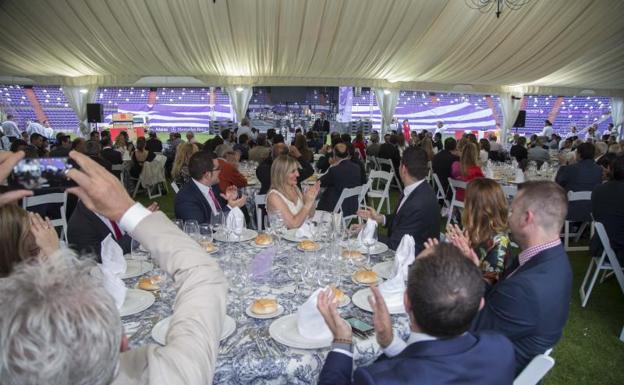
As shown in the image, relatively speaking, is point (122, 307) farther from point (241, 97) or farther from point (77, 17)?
point (241, 97)

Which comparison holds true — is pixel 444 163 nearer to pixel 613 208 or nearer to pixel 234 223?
pixel 613 208

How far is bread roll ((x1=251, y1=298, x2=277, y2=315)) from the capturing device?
6.37 feet

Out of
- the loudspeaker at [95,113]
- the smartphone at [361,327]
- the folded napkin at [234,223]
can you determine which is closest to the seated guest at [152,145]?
the loudspeaker at [95,113]

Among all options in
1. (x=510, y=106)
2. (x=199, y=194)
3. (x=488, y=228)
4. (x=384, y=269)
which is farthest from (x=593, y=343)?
(x=510, y=106)

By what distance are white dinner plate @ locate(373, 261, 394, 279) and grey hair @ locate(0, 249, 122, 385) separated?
172 centimetres

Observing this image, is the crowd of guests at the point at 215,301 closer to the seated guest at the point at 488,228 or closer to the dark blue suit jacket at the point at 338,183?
the seated guest at the point at 488,228

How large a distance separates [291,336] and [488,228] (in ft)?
4.85

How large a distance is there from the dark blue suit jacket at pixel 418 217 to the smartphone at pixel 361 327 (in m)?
1.36

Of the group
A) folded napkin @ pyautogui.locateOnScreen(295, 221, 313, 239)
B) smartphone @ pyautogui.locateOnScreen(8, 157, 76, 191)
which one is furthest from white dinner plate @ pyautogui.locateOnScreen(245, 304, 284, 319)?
folded napkin @ pyautogui.locateOnScreen(295, 221, 313, 239)

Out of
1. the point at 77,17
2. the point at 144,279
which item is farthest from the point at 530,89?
the point at 144,279

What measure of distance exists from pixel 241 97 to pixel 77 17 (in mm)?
5563

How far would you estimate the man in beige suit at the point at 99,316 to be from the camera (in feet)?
2.39

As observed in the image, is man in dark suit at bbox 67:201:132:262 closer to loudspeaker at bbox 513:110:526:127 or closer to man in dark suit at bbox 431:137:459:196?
man in dark suit at bbox 431:137:459:196

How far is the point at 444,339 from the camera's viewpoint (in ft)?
4.19
